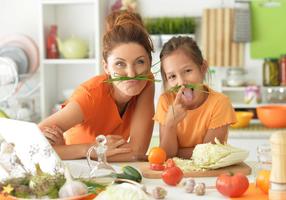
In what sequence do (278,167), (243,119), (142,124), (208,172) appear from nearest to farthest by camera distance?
(278,167) < (208,172) < (142,124) < (243,119)

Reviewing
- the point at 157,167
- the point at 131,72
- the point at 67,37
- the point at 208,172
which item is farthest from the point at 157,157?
the point at 67,37

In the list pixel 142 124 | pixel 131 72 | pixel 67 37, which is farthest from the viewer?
pixel 67 37

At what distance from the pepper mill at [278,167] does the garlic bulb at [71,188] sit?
0.47 metres

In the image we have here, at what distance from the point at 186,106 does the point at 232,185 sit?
67cm

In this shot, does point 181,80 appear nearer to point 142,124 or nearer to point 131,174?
point 142,124

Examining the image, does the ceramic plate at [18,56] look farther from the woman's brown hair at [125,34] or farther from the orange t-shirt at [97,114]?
the woman's brown hair at [125,34]

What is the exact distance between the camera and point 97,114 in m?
2.03

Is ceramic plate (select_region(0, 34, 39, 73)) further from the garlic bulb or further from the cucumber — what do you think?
the garlic bulb

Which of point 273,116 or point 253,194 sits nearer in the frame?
point 253,194

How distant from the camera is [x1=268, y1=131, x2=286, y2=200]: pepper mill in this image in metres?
1.27

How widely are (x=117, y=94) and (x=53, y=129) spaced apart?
0.32 metres

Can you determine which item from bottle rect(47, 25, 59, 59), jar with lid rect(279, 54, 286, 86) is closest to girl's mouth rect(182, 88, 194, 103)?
jar with lid rect(279, 54, 286, 86)

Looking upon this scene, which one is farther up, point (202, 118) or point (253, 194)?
point (202, 118)

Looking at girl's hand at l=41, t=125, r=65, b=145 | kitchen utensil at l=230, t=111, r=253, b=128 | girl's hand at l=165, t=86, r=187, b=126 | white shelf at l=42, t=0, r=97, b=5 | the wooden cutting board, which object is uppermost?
white shelf at l=42, t=0, r=97, b=5
